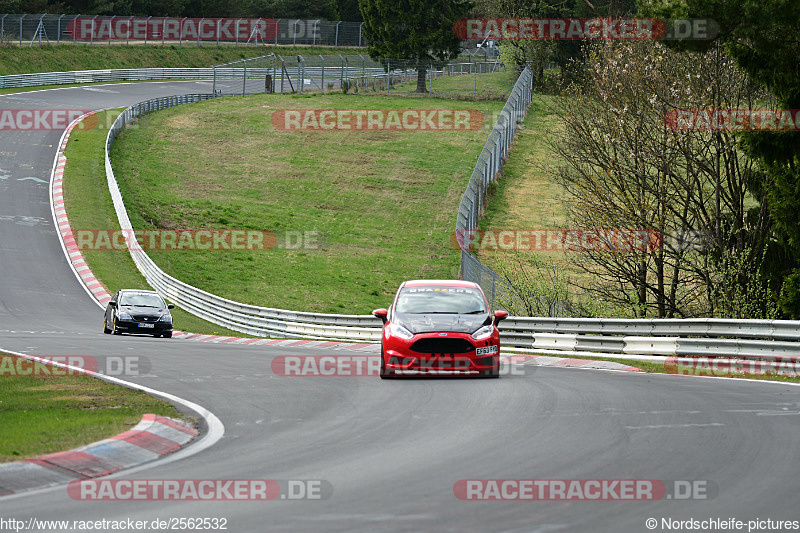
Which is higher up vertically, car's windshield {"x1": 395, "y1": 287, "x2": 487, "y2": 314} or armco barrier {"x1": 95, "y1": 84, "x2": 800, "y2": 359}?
car's windshield {"x1": 395, "y1": 287, "x2": 487, "y2": 314}

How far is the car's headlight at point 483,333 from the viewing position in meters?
14.9

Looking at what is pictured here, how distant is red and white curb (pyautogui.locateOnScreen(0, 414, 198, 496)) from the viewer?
7.74 metres

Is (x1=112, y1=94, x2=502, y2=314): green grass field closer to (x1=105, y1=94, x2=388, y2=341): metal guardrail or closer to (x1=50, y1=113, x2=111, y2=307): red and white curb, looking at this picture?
(x1=105, y1=94, x2=388, y2=341): metal guardrail

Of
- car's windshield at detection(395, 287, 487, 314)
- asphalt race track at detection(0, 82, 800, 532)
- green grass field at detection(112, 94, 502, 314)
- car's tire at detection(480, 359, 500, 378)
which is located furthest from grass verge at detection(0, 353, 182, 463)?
green grass field at detection(112, 94, 502, 314)

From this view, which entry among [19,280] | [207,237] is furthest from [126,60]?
[19,280]

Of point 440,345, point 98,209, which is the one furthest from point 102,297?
→ point 440,345

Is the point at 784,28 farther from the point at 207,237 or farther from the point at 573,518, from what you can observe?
the point at 207,237

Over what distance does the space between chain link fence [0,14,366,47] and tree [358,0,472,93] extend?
22.8 ft

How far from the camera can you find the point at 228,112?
71.0 meters

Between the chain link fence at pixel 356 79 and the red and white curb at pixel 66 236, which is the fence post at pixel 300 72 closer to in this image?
the chain link fence at pixel 356 79

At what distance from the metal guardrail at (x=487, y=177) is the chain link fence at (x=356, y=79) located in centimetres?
1195

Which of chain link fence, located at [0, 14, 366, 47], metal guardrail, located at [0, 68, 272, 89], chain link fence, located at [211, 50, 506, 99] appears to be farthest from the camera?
chain link fence, located at [0, 14, 366, 47]

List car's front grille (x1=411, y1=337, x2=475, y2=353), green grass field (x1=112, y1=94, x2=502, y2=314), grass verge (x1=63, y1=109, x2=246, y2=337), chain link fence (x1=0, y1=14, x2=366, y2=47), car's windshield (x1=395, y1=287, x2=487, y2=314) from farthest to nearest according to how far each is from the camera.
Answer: chain link fence (x1=0, y1=14, x2=366, y2=47) < green grass field (x1=112, y1=94, x2=502, y2=314) < grass verge (x1=63, y1=109, x2=246, y2=337) < car's windshield (x1=395, y1=287, x2=487, y2=314) < car's front grille (x1=411, y1=337, x2=475, y2=353)

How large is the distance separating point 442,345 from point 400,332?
676 millimetres
